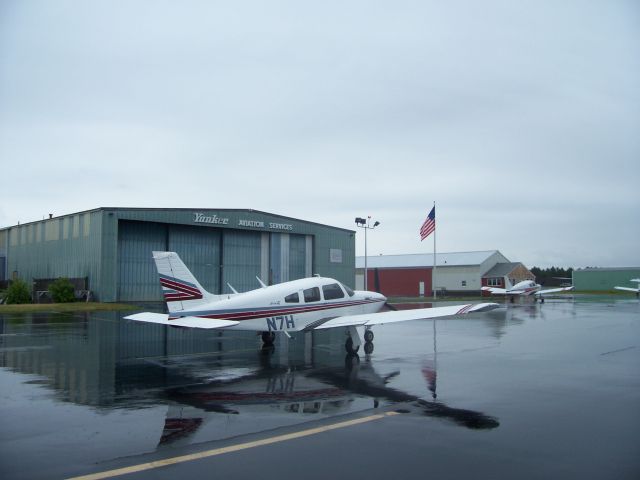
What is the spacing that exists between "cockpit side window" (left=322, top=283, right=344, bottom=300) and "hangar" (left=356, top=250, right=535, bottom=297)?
6397 centimetres

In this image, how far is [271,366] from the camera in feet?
44.9

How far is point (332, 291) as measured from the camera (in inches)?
638

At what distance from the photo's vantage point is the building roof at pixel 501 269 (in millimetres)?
80750

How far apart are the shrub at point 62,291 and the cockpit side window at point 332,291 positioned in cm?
2956

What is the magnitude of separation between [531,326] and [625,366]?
37.0 feet

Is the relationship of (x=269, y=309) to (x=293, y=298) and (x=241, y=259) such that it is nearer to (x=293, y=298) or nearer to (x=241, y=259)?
(x=293, y=298)

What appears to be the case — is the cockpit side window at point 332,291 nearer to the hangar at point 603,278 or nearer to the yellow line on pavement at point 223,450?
the yellow line on pavement at point 223,450

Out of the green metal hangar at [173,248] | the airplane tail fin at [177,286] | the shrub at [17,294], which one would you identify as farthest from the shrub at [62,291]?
the airplane tail fin at [177,286]

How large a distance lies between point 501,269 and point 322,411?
7831 centimetres

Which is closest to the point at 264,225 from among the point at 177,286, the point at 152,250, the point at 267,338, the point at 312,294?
the point at 152,250

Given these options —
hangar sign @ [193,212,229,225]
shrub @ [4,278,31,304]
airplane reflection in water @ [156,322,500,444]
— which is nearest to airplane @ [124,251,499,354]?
airplane reflection in water @ [156,322,500,444]

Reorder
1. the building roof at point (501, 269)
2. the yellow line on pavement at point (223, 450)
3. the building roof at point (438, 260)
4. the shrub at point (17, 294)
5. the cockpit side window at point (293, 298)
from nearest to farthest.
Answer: the yellow line on pavement at point (223, 450), the cockpit side window at point (293, 298), the shrub at point (17, 294), the building roof at point (501, 269), the building roof at point (438, 260)

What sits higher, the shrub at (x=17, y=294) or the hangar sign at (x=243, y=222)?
the hangar sign at (x=243, y=222)

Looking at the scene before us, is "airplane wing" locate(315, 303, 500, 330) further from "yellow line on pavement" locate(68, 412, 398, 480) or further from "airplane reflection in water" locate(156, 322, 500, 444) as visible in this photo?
"yellow line on pavement" locate(68, 412, 398, 480)
